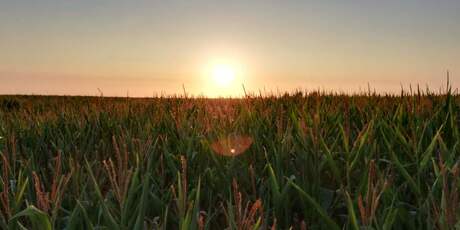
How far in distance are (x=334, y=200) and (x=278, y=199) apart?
32 cm

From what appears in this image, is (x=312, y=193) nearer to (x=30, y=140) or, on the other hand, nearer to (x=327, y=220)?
(x=327, y=220)

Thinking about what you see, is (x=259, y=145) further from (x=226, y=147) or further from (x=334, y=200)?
(x=334, y=200)

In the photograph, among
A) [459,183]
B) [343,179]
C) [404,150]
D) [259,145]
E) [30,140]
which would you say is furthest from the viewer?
[30,140]

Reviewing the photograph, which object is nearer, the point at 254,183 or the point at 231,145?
the point at 254,183

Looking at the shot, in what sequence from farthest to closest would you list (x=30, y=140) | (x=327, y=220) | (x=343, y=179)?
(x=30, y=140)
(x=343, y=179)
(x=327, y=220)

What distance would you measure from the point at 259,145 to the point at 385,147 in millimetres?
673

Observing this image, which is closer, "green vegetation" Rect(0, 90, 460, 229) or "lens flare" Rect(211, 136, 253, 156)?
"green vegetation" Rect(0, 90, 460, 229)

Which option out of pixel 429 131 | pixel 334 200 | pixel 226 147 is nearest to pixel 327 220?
pixel 334 200

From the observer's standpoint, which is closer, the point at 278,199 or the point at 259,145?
the point at 278,199

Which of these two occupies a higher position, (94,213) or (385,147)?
(385,147)

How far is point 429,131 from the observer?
2738 mm

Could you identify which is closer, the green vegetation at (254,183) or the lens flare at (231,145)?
the green vegetation at (254,183)

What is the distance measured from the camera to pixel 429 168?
2.24m

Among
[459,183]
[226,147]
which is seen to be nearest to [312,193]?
[459,183]
